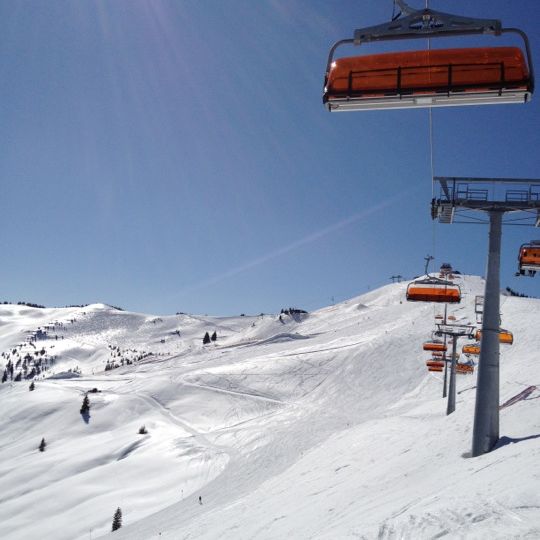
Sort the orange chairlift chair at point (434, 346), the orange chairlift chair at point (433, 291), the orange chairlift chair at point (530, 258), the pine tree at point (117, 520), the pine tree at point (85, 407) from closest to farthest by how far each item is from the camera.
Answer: the orange chairlift chair at point (530, 258) → the orange chairlift chair at point (433, 291) → the pine tree at point (117, 520) → the orange chairlift chair at point (434, 346) → the pine tree at point (85, 407)

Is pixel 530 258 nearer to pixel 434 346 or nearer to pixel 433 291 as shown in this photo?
pixel 433 291

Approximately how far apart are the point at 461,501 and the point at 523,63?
6810 mm

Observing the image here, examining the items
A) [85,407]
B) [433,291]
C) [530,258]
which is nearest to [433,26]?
[530,258]

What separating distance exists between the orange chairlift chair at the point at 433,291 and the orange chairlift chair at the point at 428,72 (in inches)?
497

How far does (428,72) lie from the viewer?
280 inches

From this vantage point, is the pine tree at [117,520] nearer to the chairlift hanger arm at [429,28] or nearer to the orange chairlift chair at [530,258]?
the orange chairlift chair at [530,258]

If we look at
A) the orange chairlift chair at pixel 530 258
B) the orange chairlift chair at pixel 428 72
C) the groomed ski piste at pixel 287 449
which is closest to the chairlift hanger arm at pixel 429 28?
the orange chairlift chair at pixel 428 72

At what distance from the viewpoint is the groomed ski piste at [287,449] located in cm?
843

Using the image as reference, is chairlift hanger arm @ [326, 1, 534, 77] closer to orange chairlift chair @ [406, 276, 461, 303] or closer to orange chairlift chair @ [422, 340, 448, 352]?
orange chairlift chair @ [406, 276, 461, 303]

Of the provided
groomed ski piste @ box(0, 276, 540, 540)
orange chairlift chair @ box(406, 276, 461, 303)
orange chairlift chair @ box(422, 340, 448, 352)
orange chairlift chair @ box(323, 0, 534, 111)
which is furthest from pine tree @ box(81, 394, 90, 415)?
orange chairlift chair @ box(323, 0, 534, 111)

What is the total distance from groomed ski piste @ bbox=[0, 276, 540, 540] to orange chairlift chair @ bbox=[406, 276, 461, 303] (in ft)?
14.6

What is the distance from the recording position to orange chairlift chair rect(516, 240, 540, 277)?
14.5m

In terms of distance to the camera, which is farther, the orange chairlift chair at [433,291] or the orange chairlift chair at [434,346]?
the orange chairlift chair at [434,346]

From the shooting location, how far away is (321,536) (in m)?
8.35
